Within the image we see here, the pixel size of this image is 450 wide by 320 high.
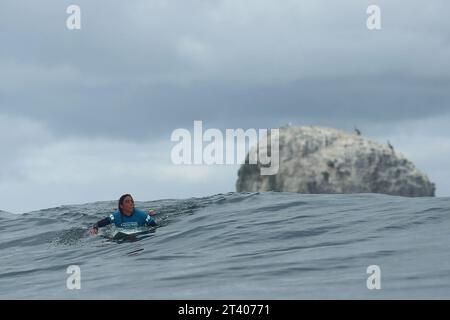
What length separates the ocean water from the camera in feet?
52.2

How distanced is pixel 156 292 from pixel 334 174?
4686 cm

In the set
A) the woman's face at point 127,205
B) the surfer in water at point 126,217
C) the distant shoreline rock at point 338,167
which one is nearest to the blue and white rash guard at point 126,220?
the surfer in water at point 126,217

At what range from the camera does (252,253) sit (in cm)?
2019

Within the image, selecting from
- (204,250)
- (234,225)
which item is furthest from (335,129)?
(204,250)

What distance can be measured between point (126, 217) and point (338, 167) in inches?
1516

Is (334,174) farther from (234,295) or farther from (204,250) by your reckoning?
(234,295)

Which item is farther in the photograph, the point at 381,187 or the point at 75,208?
the point at 381,187

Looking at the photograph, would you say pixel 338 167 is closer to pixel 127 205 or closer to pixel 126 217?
pixel 126 217

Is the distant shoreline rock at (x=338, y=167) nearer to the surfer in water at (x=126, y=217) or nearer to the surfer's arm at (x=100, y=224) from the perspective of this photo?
the surfer in water at (x=126, y=217)

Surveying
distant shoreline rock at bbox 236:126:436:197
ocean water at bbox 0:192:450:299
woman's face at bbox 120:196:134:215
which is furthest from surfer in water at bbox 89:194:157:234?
distant shoreline rock at bbox 236:126:436:197

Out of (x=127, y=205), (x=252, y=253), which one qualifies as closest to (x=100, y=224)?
(x=127, y=205)

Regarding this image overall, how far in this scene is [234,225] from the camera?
1013 inches

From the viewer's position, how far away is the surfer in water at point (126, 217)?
24.9 metres

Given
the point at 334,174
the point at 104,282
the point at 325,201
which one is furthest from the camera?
the point at 334,174
